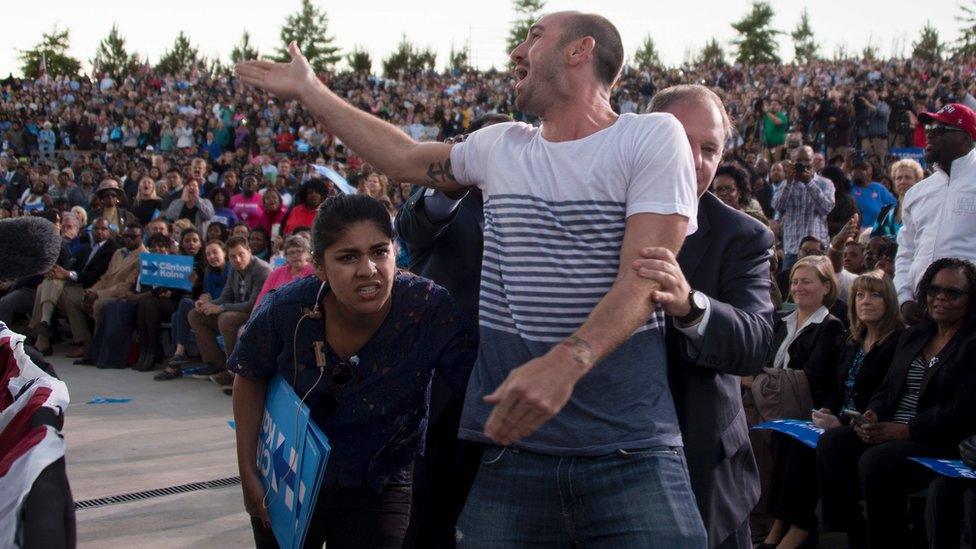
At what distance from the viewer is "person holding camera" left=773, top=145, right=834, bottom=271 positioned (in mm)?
9086

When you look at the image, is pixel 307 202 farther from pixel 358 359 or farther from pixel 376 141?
pixel 376 141

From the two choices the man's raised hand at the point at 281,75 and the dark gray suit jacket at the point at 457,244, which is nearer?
the man's raised hand at the point at 281,75

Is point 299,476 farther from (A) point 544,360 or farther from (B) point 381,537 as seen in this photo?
(A) point 544,360

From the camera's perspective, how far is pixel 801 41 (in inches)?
2611

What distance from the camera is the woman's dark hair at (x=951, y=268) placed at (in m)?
4.23

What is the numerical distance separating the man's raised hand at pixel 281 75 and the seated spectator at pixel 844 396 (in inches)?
125

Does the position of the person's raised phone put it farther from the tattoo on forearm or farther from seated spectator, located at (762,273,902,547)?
the tattoo on forearm

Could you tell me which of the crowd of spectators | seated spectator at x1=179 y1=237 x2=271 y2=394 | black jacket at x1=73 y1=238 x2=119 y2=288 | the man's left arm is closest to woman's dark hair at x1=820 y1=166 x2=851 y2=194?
the crowd of spectators

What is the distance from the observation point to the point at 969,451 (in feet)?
12.4

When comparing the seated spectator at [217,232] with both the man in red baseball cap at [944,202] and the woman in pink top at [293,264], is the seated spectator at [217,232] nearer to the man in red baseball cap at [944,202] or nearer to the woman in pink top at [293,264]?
the woman in pink top at [293,264]

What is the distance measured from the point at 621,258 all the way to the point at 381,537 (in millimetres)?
1316

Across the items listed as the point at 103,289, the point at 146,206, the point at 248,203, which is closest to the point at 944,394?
the point at 103,289

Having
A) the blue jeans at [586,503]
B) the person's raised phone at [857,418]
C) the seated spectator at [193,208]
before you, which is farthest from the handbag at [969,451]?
the seated spectator at [193,208]

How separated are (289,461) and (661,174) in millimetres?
1280
